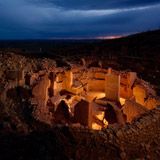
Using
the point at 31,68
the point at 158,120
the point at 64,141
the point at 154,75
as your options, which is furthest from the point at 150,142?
the point at 154,75

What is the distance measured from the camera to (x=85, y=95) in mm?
16688

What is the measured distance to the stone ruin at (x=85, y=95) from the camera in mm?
12927

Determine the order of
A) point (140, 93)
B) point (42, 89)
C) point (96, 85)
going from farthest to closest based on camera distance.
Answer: point (96, 85)
point (140, 93)
point (42, 89)

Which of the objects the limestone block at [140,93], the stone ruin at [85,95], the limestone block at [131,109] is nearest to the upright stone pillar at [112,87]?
the stone ruin at [85,95]

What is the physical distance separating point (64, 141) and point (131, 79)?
10052 mm

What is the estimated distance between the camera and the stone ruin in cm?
1293

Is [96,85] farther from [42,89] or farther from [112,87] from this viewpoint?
[42,89]

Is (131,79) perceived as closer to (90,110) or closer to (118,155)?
(90,110)

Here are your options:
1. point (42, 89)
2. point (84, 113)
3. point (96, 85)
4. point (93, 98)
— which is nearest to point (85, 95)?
point (93, 98)

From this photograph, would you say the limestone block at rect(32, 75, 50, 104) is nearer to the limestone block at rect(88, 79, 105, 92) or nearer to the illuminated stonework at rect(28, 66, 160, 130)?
the illuminated stonework at rect(28, 66, 160, 130)

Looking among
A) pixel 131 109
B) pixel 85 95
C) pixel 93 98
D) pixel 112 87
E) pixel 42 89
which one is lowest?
pixel 93 98

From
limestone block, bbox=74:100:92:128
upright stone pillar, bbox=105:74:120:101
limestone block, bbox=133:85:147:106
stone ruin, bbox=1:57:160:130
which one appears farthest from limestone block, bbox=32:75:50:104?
limestone block, bbox=133:85:147:106

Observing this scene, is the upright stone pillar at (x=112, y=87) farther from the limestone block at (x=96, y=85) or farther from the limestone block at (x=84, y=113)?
the limestone block at (x=84, y=113)

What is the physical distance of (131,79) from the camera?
16.9 metres
